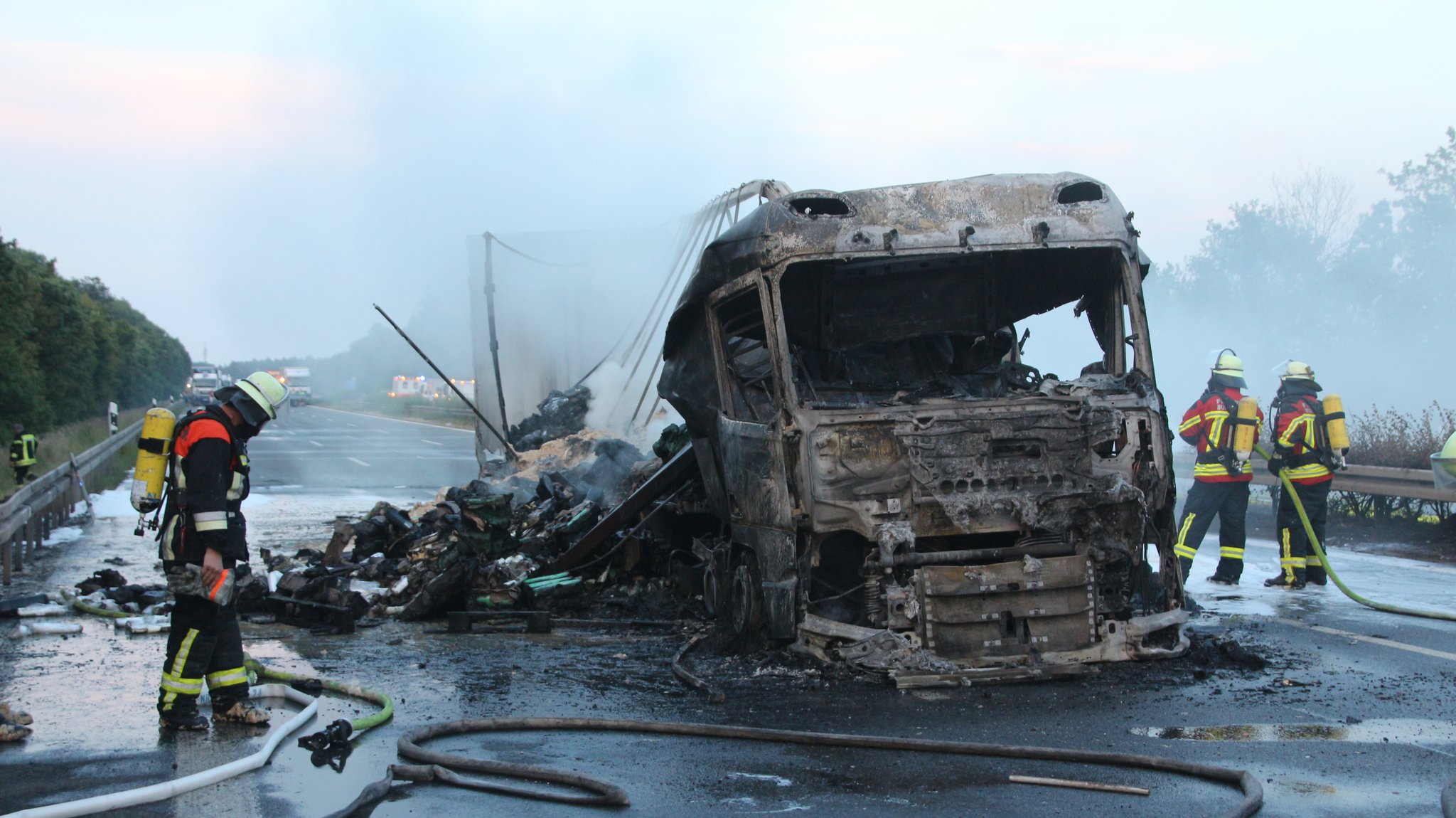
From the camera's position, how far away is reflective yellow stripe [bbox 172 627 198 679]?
5629mm

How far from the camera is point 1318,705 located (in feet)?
19.2

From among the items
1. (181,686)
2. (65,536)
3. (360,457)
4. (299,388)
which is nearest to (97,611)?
(181,686)

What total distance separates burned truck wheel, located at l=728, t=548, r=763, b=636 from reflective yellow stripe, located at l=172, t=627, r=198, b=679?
299 centimetres

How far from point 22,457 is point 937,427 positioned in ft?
46.7

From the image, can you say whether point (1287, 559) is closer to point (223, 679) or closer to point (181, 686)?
point (223, 679)

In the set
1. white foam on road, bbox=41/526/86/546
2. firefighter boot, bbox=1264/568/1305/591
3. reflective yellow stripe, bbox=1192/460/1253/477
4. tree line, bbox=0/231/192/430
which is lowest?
white foam on road, bbox=41/526/86/546

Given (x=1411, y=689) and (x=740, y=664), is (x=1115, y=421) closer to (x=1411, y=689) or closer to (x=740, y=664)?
(x=1411, y=689)

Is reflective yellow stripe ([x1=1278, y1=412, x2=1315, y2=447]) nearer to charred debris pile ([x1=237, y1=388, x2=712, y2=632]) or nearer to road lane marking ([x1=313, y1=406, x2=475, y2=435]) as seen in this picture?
charred debris pile ([x1=237, y1=388, x2=712, y2=632])

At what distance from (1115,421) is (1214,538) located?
Answer: 341 inches

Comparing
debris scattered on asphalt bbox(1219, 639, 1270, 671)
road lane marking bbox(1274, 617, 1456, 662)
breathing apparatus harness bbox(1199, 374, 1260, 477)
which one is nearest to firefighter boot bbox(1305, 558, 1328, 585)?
breathing apparatus harness bbox(1199, 374, 1260, 477)

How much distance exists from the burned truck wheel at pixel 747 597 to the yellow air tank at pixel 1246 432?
5.03 metres

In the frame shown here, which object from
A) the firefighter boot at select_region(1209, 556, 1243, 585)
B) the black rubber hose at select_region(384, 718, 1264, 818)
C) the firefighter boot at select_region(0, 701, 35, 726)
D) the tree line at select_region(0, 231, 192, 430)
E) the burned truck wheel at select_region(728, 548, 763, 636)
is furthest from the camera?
the tree line at select_region(0, 231, 192, 430)

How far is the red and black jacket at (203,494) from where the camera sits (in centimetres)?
570

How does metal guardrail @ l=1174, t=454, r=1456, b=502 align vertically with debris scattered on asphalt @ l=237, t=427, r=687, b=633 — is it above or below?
above
